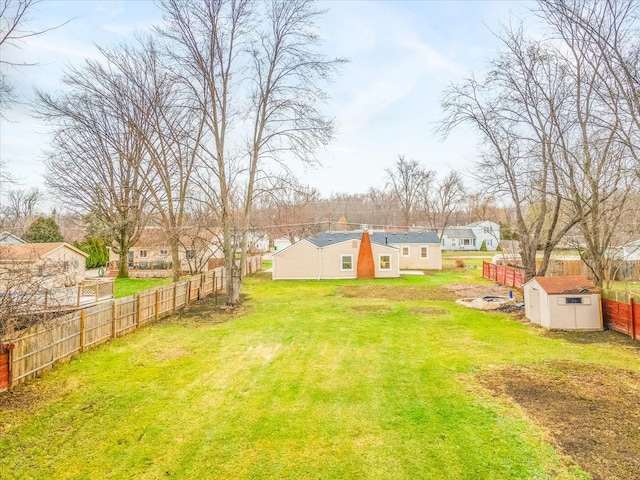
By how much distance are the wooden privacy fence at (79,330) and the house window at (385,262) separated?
1348cm

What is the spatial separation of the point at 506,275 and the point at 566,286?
32.5 ft

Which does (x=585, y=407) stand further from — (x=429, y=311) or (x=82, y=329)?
(x=82, y=329)

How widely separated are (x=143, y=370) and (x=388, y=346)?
18.9 ft

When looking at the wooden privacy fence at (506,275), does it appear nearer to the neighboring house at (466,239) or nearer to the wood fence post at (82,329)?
the wood fence post at (82,329)

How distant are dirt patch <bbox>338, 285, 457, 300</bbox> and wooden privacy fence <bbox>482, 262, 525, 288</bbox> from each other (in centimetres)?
379

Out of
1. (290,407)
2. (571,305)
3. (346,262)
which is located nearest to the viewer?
(290,407)

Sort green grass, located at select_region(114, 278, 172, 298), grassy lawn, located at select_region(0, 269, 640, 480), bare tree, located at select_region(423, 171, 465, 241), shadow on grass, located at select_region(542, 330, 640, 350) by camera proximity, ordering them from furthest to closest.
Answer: bare tree, located at select_region(423, 171, 465, 241) < green grass, located at select_region(114, 278, 172, 298) < shadow on grass, located at select_region(542, 330, 640, 350) < grassy lawn, located at select_region(0, 269, 640, 480)

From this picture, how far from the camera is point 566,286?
1072 cm

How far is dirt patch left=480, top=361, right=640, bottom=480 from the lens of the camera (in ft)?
14.2

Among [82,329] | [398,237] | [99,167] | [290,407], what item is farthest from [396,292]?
[99,167]

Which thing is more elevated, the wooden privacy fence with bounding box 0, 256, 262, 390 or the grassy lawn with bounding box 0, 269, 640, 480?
the wooden privacy fence with bounding box 0, 256, 262, 390

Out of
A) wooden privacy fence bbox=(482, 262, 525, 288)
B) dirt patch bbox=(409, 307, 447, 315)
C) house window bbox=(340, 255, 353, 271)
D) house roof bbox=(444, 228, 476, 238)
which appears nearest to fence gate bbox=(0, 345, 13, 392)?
dirt patch bbox=(409, 307, 447, 315)

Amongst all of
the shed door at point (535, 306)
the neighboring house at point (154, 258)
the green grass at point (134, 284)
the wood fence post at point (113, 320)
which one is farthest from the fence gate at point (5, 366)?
the neighboring house at point (154, 258)

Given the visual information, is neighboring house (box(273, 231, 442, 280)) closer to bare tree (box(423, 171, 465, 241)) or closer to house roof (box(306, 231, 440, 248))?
house roof (box(306, 231, 440, 248))
